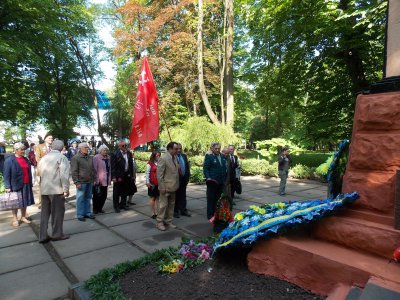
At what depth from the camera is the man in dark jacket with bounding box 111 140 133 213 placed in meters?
7.25

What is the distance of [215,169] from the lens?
6000mm

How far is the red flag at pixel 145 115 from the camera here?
605 cm

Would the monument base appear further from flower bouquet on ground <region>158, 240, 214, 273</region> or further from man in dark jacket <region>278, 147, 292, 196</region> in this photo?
man in dark jacket <region>278, 147, 292, 196</region>

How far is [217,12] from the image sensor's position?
1816 cm

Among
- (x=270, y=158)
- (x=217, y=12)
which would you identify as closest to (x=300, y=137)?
(x=270, y=158)

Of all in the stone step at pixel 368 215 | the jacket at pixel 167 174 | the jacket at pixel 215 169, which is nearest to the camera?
the stone step at pixel 368 215

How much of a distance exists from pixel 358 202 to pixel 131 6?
19903 mm


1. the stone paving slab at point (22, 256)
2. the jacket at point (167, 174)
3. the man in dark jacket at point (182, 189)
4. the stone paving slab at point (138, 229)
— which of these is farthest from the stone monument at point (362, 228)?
the man in dark jacket at point (182, 189)

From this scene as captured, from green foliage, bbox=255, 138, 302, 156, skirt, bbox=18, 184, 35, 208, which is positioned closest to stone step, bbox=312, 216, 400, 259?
skirt, bbox=18, 184, 35, 208

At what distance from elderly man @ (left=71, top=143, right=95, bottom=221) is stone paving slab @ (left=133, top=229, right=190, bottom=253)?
7.05ft

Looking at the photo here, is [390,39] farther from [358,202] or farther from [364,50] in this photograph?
[364,50]

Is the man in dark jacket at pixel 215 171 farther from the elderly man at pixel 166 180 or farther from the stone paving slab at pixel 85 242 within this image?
the stone paving slab at pixel 85 242

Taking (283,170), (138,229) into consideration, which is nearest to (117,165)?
(138,229)

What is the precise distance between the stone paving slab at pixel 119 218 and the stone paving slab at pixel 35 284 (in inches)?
88.7
